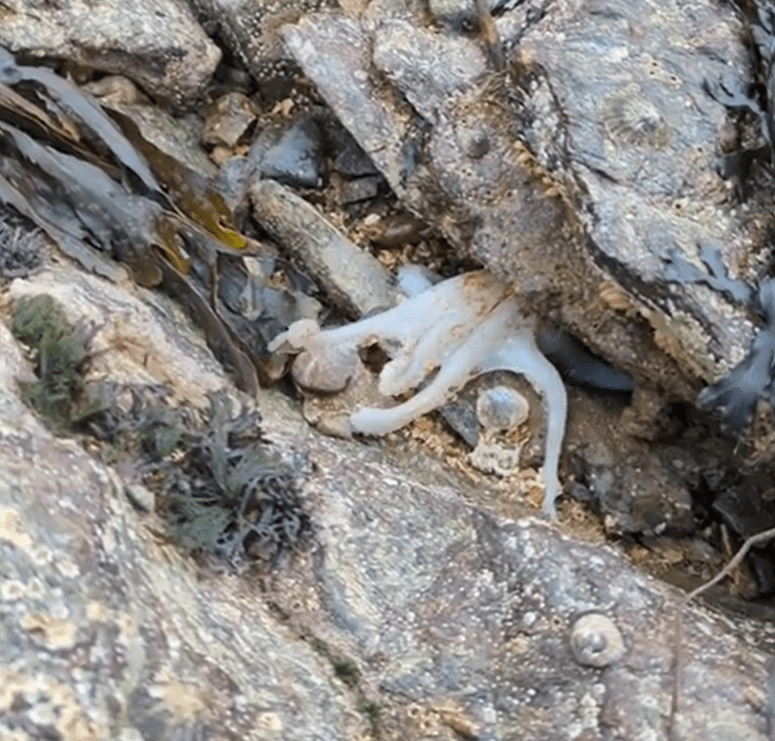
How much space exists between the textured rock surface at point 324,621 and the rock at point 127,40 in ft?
3.98

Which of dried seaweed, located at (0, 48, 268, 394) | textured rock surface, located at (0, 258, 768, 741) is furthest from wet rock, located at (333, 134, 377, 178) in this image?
textured rock surface, located at (0, 258, 768, 741)

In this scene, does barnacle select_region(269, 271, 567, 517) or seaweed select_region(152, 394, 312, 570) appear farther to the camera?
barnacle select_region(269, 271, 567, 517)

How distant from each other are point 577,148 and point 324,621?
5.78 ft

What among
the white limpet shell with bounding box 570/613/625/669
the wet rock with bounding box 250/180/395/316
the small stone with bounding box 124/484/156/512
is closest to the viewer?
the small stone with bounding box 124/484/156/512

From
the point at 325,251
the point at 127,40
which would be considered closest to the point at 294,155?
the point at 325,251

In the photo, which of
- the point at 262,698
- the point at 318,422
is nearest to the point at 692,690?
the point at 262,698

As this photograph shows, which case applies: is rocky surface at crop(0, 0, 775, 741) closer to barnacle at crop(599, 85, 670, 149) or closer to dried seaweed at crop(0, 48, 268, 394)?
barnacle at crop(599, 85, 670, 149)

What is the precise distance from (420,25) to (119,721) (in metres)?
3.00

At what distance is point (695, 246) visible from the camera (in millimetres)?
3678

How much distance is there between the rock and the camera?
4297mm

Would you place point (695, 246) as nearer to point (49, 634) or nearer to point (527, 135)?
point (527, 135)

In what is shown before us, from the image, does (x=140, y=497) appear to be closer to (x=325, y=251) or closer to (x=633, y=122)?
(x=325, y=251)

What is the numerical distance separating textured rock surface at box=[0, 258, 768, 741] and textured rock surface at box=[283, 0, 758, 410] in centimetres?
87

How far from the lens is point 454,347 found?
4402 millimetres
